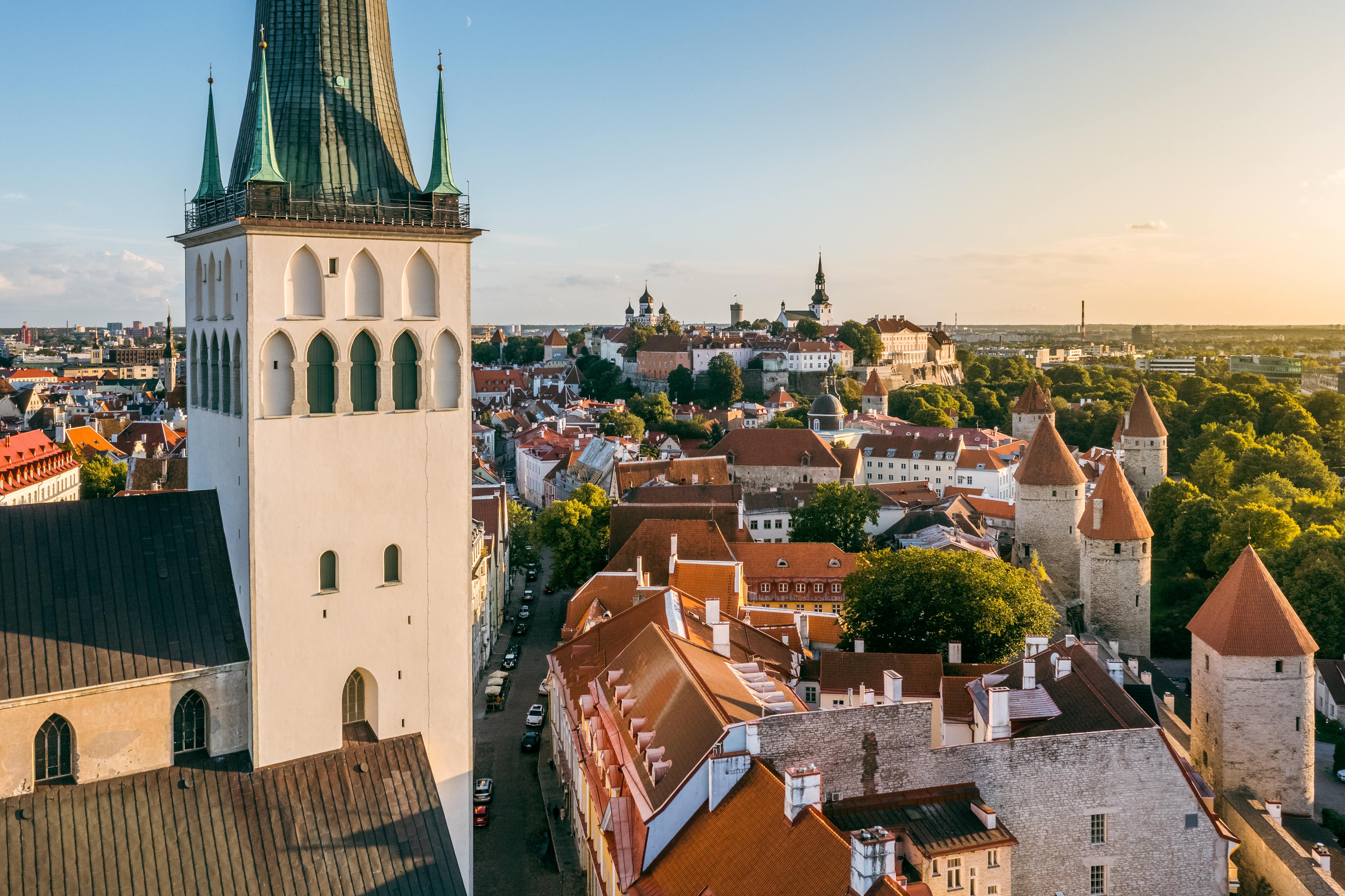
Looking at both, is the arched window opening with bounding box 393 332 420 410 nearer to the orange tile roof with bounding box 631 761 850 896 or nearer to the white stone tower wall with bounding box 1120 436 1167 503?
the orange tile roof with bounding box 631 761 850 896

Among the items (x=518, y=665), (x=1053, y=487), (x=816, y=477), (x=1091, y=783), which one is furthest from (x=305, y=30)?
(x=816, y=477)

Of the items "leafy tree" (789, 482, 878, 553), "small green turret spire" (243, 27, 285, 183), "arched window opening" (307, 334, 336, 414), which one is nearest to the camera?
"small green turret spire" (243, 27, 285, 183)

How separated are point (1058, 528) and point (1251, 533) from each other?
419 inches

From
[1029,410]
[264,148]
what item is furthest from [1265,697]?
[1029,410]

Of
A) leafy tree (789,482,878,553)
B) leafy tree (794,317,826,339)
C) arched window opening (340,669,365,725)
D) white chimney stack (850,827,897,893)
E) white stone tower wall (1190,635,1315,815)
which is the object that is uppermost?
leafy tree (794,317,826,339)

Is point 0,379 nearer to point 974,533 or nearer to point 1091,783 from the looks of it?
point 974,533

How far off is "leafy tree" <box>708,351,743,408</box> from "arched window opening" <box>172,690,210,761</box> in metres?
112

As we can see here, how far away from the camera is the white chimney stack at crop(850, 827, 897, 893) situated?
15391 millimetres

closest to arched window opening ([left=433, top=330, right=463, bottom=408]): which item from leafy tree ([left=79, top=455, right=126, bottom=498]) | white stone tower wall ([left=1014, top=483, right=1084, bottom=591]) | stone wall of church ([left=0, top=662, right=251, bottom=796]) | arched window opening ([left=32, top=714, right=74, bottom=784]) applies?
stone wall of church ([left=0, top=662, right=251, bottom=796])

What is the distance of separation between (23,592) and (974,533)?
54.4 meters

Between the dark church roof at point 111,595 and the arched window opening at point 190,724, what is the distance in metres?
0.61

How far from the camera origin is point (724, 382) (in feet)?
420

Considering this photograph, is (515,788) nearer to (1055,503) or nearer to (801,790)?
(801,790)

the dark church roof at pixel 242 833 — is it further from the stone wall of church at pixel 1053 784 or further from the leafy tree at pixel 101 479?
the leafy tree at pixel 101 479
